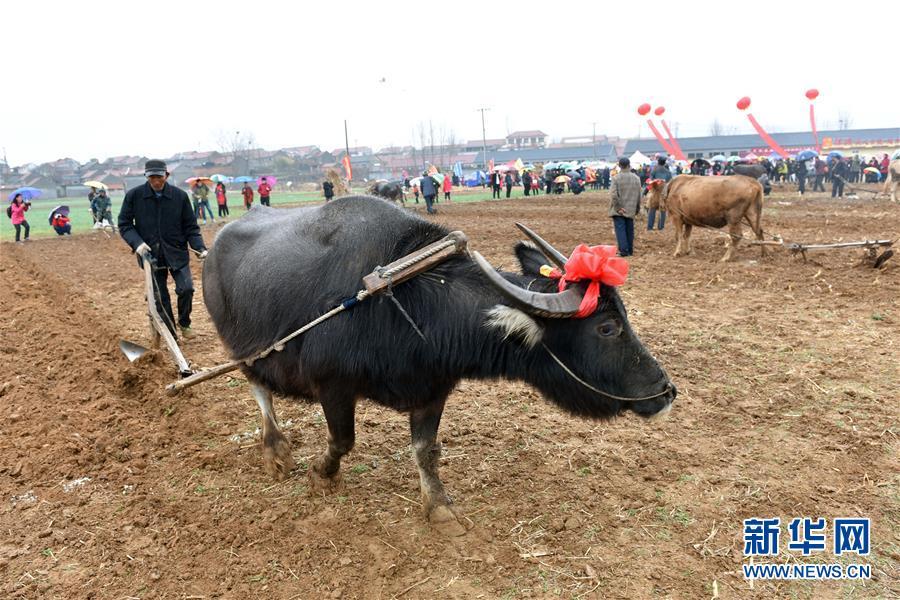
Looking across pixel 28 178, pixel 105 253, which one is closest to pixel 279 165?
pixel 28 178

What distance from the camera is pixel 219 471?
421 centimetres

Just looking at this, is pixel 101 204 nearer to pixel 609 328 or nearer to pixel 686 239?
pixel 686 239

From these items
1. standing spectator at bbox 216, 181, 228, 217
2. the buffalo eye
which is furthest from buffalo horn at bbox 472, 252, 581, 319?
standing spectator at bbox 216, 181, 228, 217

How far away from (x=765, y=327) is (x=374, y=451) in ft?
15.8

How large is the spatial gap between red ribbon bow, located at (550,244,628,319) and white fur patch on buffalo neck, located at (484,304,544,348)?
0.23m

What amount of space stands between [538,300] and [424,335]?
25.6 inches

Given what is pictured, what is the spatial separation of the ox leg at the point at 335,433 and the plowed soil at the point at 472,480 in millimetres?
183

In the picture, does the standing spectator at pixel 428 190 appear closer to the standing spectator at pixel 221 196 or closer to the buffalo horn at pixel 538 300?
the standing spectator at pixel 221 196

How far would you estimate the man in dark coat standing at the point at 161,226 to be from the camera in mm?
6062

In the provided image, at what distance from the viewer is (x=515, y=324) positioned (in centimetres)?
311

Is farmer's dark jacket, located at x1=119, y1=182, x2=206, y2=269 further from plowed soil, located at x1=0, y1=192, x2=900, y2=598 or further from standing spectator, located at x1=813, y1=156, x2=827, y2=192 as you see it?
standing spectator, located at x1=813, y1=156, x2=827, y2=192

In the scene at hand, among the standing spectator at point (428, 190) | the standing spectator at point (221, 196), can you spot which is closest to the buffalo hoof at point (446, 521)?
the standing spectator at point (428, 190)

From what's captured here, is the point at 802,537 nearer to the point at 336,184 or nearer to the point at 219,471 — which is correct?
the point at 219,471

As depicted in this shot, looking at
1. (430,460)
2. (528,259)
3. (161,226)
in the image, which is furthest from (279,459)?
(161,226)
